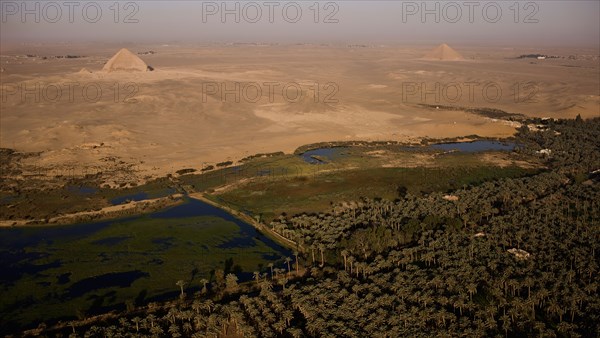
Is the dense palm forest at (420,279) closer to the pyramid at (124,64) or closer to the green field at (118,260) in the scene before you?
the green field at (118,260)

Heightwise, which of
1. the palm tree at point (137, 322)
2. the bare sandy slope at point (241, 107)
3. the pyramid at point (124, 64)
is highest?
the pyramid at point (124, 64)

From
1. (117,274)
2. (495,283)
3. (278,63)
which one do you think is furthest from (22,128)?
(278,63)

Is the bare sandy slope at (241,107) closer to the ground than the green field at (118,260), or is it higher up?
higher up

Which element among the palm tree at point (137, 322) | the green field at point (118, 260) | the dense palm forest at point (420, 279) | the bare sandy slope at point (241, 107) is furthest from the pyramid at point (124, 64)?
the palm tree at point (137, 322)

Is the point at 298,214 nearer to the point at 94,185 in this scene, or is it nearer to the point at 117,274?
the point at 117,274

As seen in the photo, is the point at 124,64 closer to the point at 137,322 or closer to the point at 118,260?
the point at 118,260

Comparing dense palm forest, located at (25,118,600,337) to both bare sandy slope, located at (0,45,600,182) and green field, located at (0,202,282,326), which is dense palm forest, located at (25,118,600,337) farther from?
bare sandy slope, located at (0,45,600,182)
